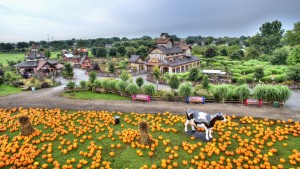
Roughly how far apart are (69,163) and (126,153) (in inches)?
154

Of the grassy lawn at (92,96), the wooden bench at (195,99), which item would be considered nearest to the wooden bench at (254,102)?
the wooden bench at (195,99)

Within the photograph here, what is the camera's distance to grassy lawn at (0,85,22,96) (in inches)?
1275

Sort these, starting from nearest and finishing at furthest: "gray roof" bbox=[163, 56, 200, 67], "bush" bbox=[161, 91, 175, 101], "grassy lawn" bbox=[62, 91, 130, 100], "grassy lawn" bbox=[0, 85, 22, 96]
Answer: "bush" bbox=[161, 91, 175, 101] < "grassy lawn" bbox=[62, 91, 130, 100] < "grassy lawn" bbox=[0, 85, 22, 96] < "gray roof" bbox=[163, 56, 200, 67]

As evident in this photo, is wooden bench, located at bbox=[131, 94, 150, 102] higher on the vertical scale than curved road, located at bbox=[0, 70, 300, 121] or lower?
higher

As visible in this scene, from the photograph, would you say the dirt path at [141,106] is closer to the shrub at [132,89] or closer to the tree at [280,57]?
the shrub at [132,89]

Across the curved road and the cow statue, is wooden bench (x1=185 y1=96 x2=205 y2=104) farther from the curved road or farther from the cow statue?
the cow statue

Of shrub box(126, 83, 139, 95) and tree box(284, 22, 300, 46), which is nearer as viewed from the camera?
shrub box(126, 83, 139, 95)

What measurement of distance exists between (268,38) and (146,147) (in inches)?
3565

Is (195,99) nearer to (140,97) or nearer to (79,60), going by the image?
(140,97)

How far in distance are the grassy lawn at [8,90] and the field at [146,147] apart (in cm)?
1438

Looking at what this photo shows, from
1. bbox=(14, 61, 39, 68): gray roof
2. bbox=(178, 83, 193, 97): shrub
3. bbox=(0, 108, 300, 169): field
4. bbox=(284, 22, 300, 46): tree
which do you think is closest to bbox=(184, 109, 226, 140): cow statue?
bbox=(0, 108, 300, 169): field

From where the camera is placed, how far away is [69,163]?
13.6m

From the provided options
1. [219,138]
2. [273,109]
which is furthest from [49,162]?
[273,109]

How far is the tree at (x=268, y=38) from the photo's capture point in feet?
280
